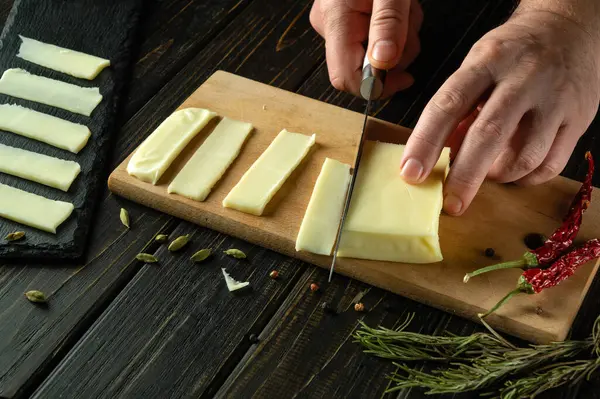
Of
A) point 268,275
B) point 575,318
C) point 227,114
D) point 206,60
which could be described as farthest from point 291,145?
point 575,318

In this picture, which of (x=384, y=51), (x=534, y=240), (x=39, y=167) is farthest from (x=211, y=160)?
(x=534, y=240)

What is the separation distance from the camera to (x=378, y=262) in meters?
1.92

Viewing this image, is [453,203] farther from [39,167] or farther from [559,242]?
[39,167]

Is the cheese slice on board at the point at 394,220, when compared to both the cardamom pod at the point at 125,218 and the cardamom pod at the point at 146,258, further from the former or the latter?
the cardamom pod at the point at 125,218

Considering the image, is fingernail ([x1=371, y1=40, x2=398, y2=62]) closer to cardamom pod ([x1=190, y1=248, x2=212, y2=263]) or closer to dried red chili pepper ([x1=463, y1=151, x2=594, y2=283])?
dried red chili pepper ([x1=463, y1=151, x2=594, y2=283])

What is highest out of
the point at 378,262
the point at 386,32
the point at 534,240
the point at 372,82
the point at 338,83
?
the point at 386,32

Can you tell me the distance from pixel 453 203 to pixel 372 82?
1.58ft

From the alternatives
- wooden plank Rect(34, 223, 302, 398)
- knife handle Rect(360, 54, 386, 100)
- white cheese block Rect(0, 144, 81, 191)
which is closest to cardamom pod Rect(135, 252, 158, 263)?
wooden plank Rect(34, 223, 302, 398)

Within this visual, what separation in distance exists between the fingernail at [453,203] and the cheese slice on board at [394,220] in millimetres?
45

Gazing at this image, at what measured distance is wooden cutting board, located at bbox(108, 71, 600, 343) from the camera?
6.09ft

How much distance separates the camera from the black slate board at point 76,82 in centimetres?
196

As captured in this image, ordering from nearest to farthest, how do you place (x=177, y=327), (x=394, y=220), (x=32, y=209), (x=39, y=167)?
(x=177, y=327)
(x=394, y=220)
(x=32, y=209)
(x=39, y=167)

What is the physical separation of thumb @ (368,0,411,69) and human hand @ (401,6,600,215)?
266 millimetres

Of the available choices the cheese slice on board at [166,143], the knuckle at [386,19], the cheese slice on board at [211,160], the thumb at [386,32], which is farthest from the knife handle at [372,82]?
the cheese slice on board at [166,143]
